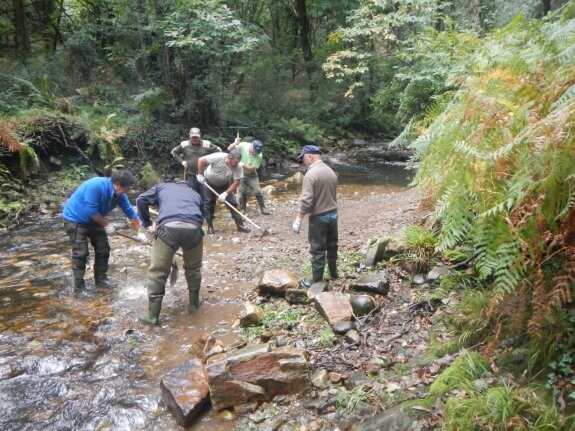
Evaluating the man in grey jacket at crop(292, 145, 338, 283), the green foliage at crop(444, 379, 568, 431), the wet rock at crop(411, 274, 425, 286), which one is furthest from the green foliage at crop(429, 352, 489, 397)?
the man in grey jacket at crop(292, 145, 338, 283)

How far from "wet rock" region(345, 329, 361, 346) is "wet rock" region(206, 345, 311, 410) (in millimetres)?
598

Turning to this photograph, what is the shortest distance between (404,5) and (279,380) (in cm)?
1320

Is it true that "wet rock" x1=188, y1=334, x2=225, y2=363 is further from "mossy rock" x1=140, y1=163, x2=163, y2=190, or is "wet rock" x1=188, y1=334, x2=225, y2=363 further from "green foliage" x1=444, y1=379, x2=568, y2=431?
"mossy rock" x1=140, y1=163, x2=163, y2=190

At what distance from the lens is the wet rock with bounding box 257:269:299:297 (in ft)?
19.5

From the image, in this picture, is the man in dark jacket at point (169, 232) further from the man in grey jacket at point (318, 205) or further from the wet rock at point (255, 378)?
the wet rock at point (255, 378)

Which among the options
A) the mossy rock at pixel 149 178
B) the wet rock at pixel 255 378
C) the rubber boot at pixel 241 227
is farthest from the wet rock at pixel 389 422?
the mossy rock at pixel 149 178

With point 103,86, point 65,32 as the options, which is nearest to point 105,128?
point 103,86

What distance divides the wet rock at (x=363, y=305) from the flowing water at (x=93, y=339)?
141cm

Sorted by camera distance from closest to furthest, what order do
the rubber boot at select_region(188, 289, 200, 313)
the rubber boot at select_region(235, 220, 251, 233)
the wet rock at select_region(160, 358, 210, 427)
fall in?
the wet rock at select_region(160, 358, 210, 427), the rubber boot at select_region(188, 289, 200, 313), the rubber boot at select_region(235, 220, 251, 233)

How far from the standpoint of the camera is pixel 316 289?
5641mm

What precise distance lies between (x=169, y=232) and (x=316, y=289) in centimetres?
193

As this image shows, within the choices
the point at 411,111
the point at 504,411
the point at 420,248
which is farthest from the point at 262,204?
the point at 504,411

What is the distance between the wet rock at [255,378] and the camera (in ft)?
13.0

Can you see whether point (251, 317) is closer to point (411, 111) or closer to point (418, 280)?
point (418, 280)
